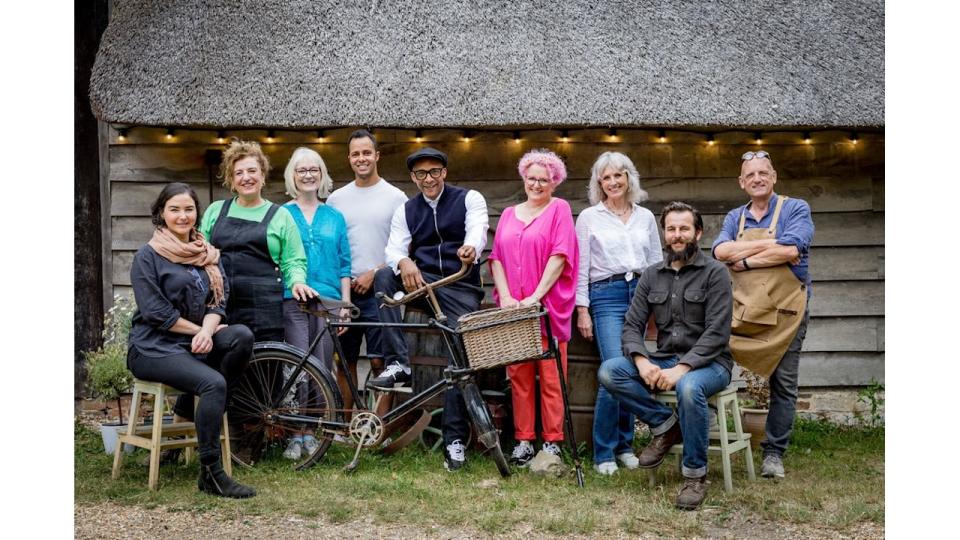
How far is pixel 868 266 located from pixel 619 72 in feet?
7.52

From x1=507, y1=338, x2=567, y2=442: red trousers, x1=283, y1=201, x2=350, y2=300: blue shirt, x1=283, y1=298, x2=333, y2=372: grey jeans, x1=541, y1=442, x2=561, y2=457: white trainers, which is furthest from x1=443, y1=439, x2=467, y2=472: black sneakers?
x1=283, y1=201, x2=350, y2=300: blue shirt

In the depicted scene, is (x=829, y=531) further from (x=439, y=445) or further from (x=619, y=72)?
(x=619, y=72)

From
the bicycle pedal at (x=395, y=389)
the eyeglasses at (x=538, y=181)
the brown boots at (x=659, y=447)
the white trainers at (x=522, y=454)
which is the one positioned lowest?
the white trainers at (x=522, y=454)

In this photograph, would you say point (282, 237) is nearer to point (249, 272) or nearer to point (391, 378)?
point (249, 272)

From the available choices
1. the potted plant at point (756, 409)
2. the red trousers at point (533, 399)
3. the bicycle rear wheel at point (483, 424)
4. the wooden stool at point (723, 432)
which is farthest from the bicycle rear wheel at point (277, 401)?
the potted plant at point (756, 409)

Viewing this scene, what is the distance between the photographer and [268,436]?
17.0 ft

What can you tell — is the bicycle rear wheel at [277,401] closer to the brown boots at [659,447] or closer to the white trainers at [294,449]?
the white trainers at [294,449]

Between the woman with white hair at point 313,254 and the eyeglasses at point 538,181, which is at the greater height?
the eyeglasses at point 538,181

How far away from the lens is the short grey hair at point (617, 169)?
5.10 meters

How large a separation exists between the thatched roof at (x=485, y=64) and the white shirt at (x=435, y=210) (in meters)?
0.98

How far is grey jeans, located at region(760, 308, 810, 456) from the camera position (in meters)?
4.96

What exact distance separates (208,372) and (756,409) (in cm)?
333

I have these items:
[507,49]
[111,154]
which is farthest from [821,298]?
[111,154]

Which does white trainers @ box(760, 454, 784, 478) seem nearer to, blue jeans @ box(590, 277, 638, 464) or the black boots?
blue jeans @ box(590, 277, 638, 464)
